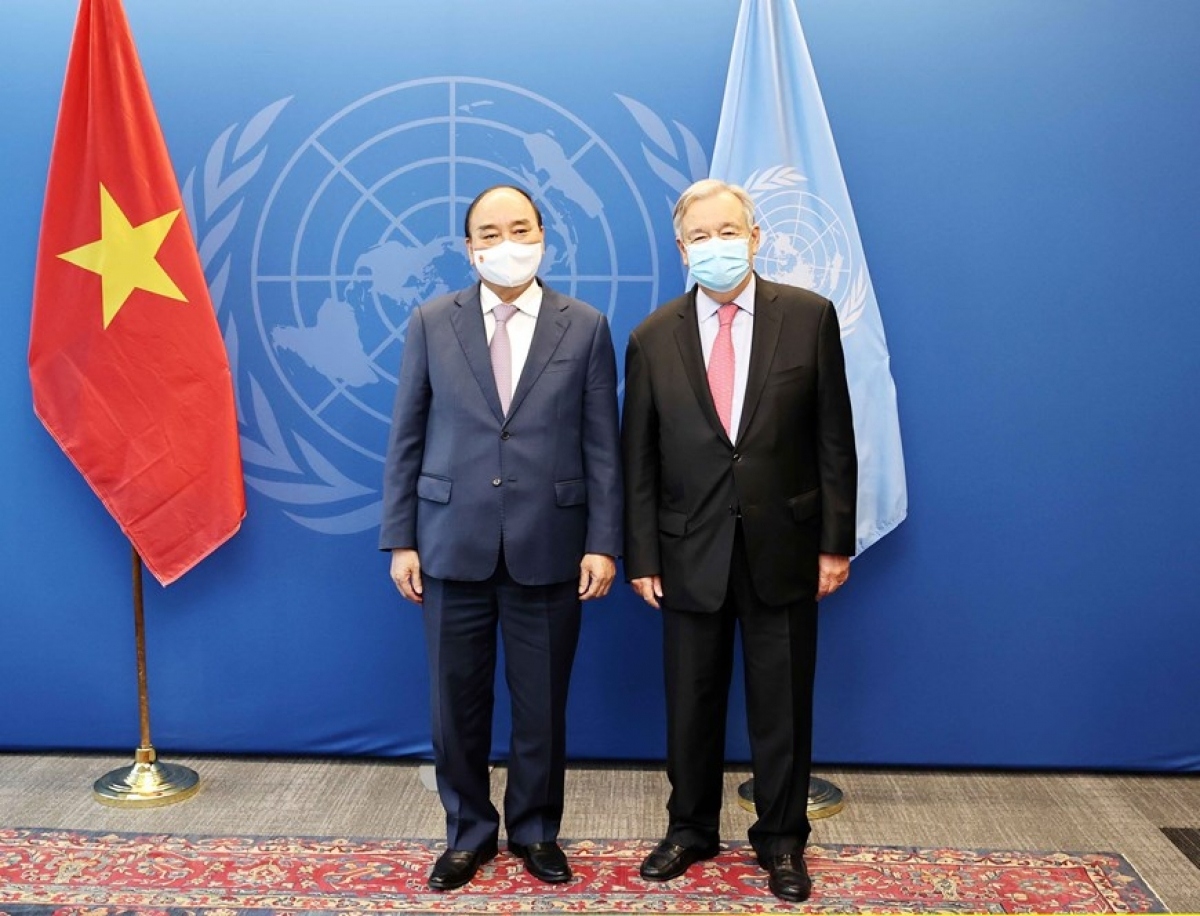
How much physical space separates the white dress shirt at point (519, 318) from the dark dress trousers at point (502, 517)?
3cm

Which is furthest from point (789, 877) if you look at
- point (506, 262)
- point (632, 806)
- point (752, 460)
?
point (506, 262)

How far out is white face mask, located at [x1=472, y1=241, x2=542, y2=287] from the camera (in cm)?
282

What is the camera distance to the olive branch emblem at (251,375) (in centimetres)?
360

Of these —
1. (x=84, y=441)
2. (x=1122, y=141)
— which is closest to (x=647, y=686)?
(x=84, y=441)

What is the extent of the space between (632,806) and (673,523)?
0.99 meters

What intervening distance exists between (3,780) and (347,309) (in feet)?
5.49

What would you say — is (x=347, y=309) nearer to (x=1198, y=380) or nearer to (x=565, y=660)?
(x=565, y=660)

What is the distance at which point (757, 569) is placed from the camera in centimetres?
277

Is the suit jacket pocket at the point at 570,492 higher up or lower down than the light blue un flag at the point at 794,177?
lower down

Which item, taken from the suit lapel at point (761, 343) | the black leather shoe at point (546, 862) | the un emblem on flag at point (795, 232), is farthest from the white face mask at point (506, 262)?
the black leather shoe at point (546, 862)

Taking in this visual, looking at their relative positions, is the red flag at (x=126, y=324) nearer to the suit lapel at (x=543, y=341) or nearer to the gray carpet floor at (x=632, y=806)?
the gray carpet floor at (x=632, y=806)

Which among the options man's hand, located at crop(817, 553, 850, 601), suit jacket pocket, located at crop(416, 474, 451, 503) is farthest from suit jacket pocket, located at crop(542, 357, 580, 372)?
man's hand, located at crop(817, 553, 850, 601)

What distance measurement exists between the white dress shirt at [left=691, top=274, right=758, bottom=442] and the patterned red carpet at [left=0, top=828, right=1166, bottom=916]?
1.06 meters

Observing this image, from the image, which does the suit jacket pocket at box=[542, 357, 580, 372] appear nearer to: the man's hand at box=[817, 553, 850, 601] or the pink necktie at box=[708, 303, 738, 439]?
the pink necktie at box=[708, 303, 738, 439]
